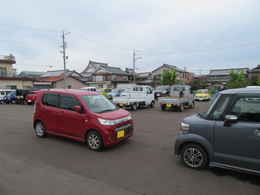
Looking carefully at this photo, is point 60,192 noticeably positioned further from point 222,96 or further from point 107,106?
point 222,96

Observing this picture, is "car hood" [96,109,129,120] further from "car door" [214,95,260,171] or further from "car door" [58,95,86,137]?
"car door" [214,95,260,171]

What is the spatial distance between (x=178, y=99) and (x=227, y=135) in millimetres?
8647

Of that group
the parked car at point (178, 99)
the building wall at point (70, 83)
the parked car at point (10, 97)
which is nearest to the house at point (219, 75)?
the building wall at point (70, 83)

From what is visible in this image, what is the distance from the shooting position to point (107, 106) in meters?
5.36

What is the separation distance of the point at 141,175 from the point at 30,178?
7.28 ft

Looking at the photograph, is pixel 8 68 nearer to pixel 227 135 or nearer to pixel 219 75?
pixel 227 135

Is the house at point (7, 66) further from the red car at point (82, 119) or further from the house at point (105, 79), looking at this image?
the red car at point (82, 119)

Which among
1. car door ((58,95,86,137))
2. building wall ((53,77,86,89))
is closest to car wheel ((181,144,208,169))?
car door ((58,95,86,137))

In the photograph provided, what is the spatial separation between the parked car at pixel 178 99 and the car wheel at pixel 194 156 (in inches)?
325

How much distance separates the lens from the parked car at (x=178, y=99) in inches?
460

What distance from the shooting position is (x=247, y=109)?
3021 mm

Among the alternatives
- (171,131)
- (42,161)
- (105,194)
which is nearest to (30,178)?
(42,161)

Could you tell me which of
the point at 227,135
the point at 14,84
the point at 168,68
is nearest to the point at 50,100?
the point at 227,135

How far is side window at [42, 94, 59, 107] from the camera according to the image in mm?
5414
